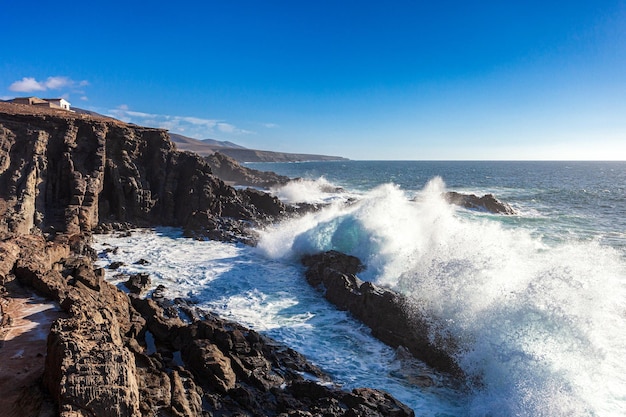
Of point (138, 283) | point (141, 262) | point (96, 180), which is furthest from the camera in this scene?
point (96, 180)

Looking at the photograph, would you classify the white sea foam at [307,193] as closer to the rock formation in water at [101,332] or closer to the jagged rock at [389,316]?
the rock formation in water at [101,332]

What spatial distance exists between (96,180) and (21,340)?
678 inches

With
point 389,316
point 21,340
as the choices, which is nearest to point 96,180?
point 21,340

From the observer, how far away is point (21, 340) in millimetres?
7746

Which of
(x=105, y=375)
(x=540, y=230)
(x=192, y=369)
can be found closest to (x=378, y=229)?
(x=192, y=369)

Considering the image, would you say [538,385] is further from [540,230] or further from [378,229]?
[540,230]

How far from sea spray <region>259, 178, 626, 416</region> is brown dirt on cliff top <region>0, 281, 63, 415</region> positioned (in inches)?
353

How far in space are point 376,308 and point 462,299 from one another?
9.00ft

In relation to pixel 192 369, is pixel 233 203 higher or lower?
higher

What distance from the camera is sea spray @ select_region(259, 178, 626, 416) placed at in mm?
9031

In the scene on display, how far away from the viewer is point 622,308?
1328 centimetres

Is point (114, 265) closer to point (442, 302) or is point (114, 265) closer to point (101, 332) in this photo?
point (101, 332)

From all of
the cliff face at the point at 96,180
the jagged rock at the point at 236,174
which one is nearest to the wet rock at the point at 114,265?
the cliff face at the point at 96,180

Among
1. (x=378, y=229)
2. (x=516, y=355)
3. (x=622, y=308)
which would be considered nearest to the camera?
(x=516, y=355)
